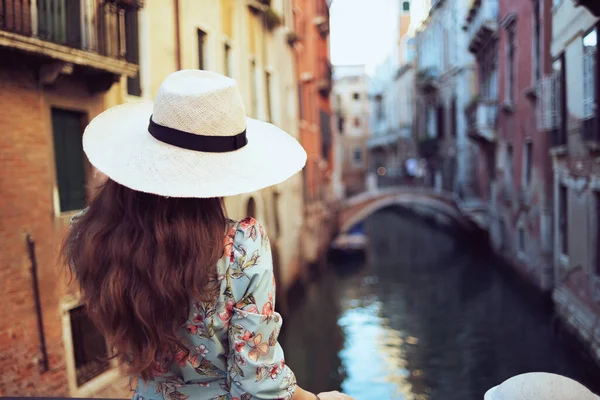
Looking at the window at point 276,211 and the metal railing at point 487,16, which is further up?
the metal railing at point 487,16

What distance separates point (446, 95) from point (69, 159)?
1587 cm

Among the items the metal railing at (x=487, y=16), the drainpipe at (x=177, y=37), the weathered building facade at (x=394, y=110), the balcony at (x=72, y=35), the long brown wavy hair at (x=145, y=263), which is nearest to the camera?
the long brown wavy hair at (x=145, y=263)

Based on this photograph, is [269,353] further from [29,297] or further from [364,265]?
[364,265]

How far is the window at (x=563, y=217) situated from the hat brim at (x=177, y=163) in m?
6.44

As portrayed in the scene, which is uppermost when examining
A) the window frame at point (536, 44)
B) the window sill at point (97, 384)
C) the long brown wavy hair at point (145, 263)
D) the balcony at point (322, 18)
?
the balcony at point (322, 18)

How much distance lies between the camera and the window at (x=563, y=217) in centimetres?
700

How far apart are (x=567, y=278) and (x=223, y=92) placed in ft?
20.3

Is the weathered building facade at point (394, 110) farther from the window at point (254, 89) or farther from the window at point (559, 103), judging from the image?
the window at point (254, 89)

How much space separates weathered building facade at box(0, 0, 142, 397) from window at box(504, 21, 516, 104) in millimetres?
8775

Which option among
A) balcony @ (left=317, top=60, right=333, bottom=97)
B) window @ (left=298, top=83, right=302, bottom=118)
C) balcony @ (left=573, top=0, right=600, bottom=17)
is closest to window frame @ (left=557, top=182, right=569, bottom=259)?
balcony @ (left=573, top=0, right=600, bottom=17)

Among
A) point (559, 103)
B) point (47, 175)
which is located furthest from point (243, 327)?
point (559, 103)

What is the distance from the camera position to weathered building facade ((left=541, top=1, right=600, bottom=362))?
5.39 m

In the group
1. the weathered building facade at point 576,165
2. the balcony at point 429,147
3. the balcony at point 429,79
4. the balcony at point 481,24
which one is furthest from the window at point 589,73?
the balcony at point 429,147

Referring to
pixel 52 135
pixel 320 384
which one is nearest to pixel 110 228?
pixel 52 135
